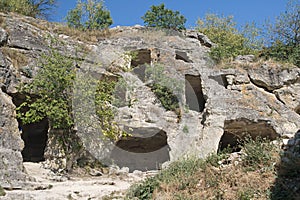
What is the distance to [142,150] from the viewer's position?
Result: 1669 cm

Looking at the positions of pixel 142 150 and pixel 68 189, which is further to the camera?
pixel 142 150

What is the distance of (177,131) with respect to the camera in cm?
1455

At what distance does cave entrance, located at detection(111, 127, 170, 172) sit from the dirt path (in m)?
3.31

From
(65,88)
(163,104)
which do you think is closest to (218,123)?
(163,104)

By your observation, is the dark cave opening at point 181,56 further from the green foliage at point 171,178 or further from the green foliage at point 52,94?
the green foliage at point 171,178

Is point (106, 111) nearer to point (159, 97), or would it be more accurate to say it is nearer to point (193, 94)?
point (159, 97)

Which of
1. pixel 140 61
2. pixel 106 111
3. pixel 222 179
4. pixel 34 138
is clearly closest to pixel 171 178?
pixel 222 179

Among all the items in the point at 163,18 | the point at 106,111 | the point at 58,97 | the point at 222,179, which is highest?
the point at 163,18

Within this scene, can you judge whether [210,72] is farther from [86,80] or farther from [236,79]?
[86,80]

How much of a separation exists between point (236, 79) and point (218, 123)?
2390mm

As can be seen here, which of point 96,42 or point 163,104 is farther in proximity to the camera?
point 96,42

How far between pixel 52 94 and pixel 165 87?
552 cm

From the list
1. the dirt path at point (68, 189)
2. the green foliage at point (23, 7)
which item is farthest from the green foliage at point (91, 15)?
the dirt path at point (68, 189)

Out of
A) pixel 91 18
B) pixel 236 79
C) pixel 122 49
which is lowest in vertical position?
pixel 236 79
